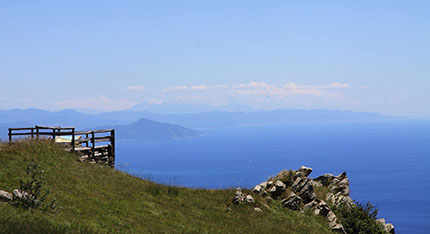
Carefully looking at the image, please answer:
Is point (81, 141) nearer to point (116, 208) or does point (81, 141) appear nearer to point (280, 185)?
point (116, 208)

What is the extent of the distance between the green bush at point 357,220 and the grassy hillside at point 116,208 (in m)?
2.25

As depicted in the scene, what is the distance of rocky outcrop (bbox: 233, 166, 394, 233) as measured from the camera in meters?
31.9

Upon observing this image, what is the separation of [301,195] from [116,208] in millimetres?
17579

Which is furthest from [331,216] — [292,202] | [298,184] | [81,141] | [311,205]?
[81,141]

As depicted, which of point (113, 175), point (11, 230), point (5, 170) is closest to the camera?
point (11, 230)

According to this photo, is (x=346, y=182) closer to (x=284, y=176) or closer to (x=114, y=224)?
(x=284, y=176)

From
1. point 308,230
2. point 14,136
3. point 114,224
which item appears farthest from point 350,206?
point 14,136

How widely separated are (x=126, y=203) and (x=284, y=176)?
16518mm

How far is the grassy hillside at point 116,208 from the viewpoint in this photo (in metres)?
17.0

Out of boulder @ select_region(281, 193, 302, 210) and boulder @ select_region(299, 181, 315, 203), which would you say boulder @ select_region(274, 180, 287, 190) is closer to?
boulder @ select_region(281, 193, 302, 210)

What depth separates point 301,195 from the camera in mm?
33562

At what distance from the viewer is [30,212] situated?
17172mm

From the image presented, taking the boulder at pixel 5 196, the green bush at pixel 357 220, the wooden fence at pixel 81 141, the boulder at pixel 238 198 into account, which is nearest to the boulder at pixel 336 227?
the green bush at pixel 357 220

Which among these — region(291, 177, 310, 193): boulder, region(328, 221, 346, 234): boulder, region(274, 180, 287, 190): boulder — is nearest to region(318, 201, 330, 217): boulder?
region(328, 221, 346, 234): boulder
